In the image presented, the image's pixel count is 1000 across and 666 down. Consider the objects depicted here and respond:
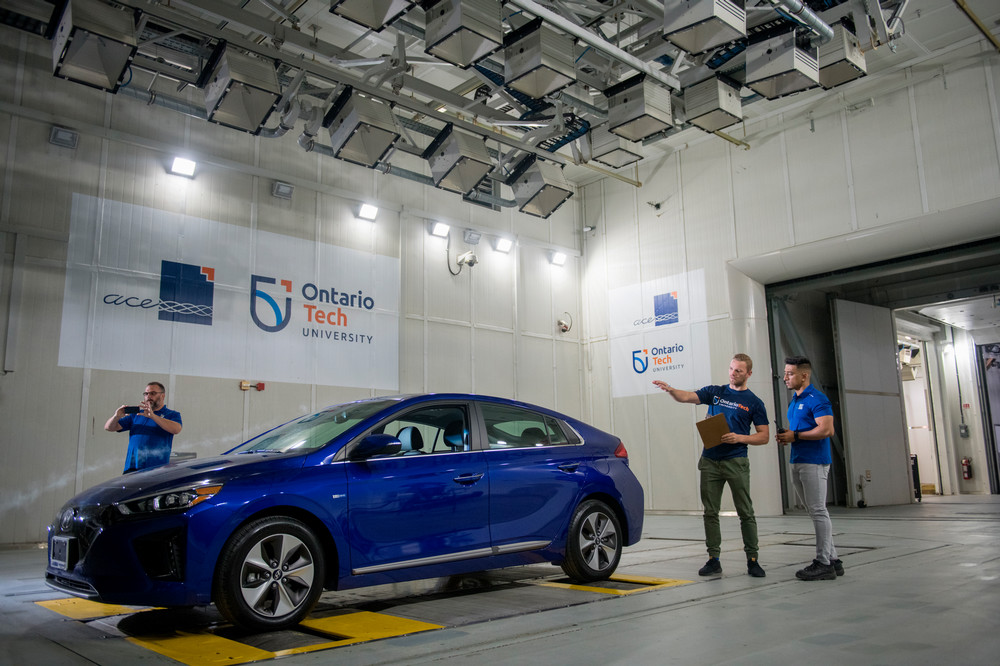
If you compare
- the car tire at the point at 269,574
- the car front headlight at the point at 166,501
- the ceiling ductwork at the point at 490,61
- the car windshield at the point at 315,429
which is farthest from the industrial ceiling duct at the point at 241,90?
the car tire at the point at 269,574

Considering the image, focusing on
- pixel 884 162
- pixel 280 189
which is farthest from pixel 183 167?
pixel 884 162

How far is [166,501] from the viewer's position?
352cm

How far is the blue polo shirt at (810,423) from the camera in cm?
512

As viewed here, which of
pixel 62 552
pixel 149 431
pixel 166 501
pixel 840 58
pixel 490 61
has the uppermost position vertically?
pixel 490 61

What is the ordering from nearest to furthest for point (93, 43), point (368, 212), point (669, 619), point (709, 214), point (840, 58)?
point (669, 619), point (93, 43), point (840, 58), point (368, 212), point (709, 214)

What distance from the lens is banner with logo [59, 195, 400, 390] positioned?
31.3ft

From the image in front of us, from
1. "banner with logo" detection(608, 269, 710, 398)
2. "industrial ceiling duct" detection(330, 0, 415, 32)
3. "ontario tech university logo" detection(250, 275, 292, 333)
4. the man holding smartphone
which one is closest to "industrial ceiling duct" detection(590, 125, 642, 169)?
"industrial ceiling duct" detection(330, 0, 415, 32)

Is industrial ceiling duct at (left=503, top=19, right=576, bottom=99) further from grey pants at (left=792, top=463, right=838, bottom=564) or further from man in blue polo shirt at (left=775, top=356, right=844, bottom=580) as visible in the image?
grey pants at (left=792, top=463, right=838, bottom=564)

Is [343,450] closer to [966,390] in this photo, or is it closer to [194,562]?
[194,562]

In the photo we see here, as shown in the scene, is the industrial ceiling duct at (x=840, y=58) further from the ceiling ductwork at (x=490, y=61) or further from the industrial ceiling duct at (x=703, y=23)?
the industrial ceiling duct at (x=703, y=23)

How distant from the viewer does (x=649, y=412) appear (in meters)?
14.6

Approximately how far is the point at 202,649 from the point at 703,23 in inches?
253

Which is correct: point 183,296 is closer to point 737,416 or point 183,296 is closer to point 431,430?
point 431,430

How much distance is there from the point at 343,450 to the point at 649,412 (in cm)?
1125
